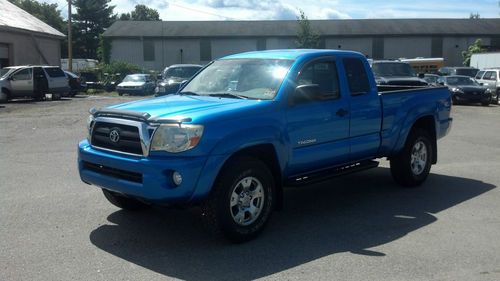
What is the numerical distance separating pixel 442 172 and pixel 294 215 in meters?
3.74

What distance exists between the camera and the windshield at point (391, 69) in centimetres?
2162

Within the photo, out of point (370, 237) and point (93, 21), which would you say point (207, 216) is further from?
point (93, 21)

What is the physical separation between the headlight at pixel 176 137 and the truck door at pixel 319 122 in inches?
48.6

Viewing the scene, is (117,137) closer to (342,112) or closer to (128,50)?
(342,112)

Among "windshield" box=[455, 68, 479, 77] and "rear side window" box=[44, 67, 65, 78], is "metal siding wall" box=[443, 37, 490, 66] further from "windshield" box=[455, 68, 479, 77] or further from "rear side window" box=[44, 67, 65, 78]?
"rear side window" box=[44, 67, 65, 78]

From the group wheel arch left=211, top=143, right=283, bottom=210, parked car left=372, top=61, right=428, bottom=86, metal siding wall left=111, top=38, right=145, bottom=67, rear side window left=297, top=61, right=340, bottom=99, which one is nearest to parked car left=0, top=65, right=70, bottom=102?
parked car left=372, top=61, right=428, bottom=86

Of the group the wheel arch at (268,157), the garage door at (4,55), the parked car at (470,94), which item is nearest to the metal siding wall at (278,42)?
the garage door at (4,55)

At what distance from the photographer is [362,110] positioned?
688cm

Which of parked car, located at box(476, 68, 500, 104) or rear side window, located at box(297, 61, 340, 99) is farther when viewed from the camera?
parked car, located at box(476, 68, 500, 104)

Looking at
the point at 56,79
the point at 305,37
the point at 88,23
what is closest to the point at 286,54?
the point at 56,79

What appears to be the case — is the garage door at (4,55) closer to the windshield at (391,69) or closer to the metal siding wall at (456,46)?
the windshield at (391,69)

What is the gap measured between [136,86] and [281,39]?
2707 centimetres

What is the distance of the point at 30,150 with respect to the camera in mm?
11258

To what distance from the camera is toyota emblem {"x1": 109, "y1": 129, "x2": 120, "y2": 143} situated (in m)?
5.44
